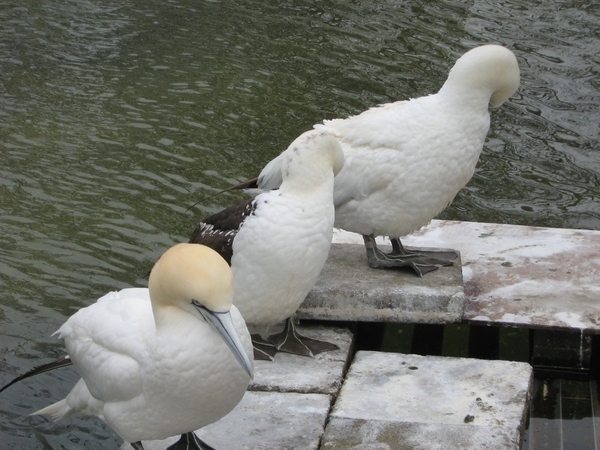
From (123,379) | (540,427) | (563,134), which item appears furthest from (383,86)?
(123,379)

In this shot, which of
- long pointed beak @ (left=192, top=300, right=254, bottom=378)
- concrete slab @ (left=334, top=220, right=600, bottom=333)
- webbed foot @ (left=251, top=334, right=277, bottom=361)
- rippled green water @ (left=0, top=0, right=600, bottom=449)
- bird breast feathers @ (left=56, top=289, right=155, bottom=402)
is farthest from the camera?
rippled green water @ (left=0, top=0, right=600, bottom=449)

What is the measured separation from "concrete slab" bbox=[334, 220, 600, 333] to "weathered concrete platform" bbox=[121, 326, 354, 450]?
819 mm

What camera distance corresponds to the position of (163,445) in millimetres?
3721

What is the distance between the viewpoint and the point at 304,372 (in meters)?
4.09

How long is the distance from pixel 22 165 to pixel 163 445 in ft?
12.5

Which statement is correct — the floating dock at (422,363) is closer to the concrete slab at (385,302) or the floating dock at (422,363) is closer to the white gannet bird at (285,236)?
the concrete slab at (385,302)

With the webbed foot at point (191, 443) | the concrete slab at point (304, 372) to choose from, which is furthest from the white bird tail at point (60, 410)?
the concrete slab at point (304, 372)

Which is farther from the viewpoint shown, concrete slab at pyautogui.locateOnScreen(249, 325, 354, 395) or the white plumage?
concrete slab at pyautogui.locateOnScreen(249, 325, 354, 395)

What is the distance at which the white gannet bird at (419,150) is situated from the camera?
448cm

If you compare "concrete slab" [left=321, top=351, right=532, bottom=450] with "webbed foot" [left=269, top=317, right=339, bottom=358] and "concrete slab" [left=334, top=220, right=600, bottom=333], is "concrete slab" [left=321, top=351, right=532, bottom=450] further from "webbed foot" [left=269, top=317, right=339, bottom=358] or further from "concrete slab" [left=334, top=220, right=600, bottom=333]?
"concrete slab" [left=334, top=220, right=600, bottom=333]

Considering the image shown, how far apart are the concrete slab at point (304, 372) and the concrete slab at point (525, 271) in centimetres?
70

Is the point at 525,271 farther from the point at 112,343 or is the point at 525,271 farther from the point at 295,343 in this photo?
the point at 112,343

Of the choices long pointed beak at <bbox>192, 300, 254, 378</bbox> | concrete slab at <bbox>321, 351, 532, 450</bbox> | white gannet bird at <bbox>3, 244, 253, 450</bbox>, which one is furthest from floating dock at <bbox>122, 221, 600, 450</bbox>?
long pointed beak at <bbox>192, 300, 254, 378</bbox>

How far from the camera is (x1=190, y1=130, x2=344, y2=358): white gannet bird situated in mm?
3936
